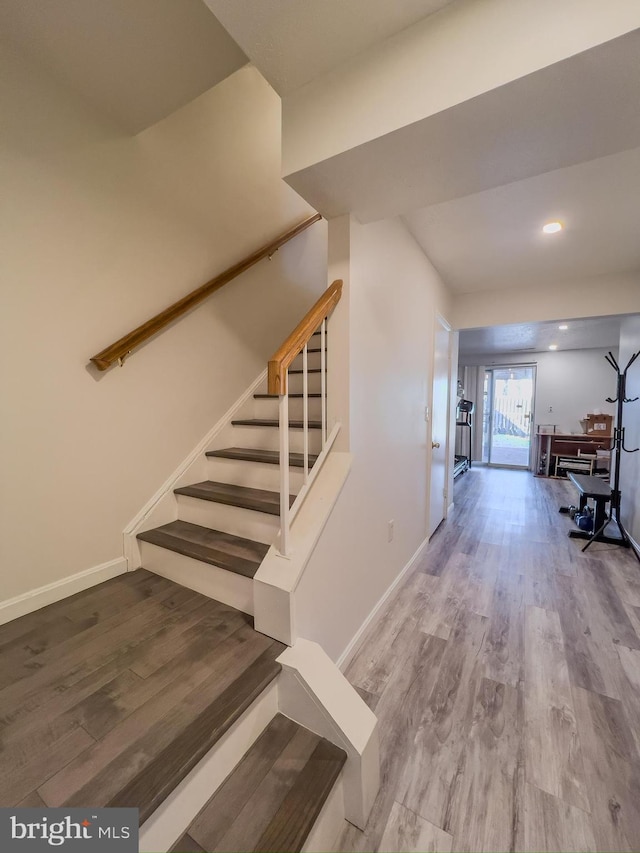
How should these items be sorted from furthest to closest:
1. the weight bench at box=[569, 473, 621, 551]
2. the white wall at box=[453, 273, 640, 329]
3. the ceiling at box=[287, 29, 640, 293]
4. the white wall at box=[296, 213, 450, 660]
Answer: the weight bench at box=[569, 473, 621, 551] → the white wall at box=[453, 273, 640, 329] → the white wall at box=[296, 213, 450, 660] → the ceiling at box=[287, 29, 640, 293]

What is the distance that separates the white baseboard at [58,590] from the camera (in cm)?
133

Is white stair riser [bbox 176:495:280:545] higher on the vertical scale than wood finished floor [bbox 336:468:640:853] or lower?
higher

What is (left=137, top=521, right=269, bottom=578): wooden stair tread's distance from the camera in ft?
4.57

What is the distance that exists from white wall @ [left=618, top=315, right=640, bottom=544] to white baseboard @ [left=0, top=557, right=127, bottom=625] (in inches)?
158

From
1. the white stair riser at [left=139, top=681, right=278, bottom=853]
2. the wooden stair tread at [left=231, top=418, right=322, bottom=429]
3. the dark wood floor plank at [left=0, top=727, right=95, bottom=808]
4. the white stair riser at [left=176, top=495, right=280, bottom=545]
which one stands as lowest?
the white stair riser at [left=139, top=681, right=278, bottom=853]

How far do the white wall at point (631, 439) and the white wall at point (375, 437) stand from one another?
2.07 m

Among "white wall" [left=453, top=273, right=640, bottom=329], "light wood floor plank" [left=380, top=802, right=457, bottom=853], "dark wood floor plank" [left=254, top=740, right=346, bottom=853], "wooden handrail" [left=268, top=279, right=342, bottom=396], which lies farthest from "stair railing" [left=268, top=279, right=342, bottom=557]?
"white wall" [left=453, top=273, right=640, bottom=329]

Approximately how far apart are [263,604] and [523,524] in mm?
3463

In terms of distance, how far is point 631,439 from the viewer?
321cm

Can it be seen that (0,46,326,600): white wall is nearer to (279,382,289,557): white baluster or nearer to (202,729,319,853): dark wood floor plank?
(279,382,289,557): white baluster

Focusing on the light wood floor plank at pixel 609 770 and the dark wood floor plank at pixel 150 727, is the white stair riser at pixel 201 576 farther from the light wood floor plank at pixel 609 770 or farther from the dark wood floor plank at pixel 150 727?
the light wood floor plank at pixel 609 770

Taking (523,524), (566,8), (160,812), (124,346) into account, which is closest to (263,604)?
(160,812)

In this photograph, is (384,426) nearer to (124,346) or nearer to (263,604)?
(263,604)

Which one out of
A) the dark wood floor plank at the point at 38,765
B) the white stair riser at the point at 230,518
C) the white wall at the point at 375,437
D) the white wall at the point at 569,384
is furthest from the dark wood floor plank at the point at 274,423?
the white wall at the point at 569,384
